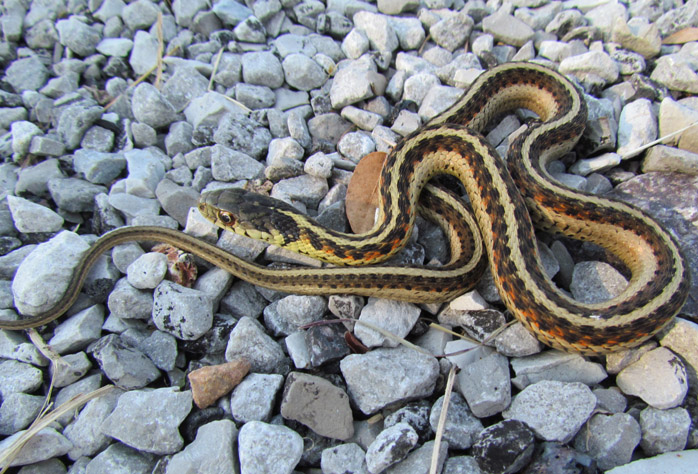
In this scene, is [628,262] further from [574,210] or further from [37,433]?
[37,433]

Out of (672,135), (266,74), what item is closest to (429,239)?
(672,135)

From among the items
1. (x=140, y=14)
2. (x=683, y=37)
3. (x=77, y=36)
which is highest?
(x=683, y=37)

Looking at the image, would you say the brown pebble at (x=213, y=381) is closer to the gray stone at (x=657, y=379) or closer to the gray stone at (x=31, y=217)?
the gray stone at (x=31, y=217)

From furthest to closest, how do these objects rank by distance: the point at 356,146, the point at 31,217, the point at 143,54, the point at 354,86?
the point at 143,54
the point at 354,86
the point at 356,146
the point at 31,217

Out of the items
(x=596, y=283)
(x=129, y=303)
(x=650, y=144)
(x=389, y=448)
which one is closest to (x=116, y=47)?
(x=129, y=303)

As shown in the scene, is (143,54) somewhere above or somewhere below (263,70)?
below

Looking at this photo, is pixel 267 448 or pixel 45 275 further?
pixel 45 275

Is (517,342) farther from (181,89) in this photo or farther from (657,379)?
(181,89)
